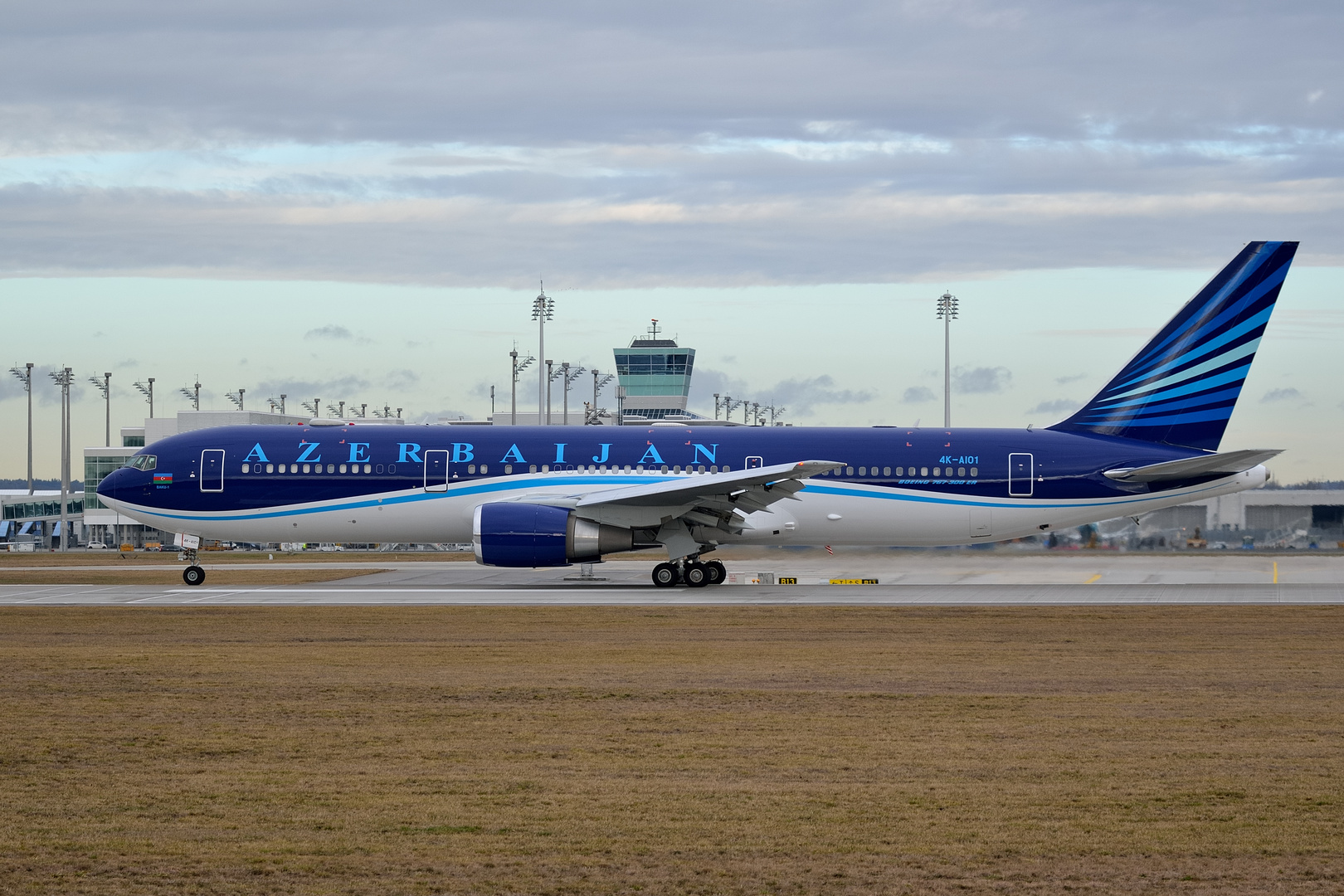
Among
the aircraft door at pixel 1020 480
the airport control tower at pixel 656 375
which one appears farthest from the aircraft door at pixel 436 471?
the airport control tower at pixel 656 375

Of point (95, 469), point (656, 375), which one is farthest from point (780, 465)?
point (95, 469)

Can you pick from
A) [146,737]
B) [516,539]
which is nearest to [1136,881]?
[146,737]

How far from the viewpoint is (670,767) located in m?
10.9

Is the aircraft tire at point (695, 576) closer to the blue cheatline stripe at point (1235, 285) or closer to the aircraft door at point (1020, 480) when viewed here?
the aircraft door at point (1020, 480)

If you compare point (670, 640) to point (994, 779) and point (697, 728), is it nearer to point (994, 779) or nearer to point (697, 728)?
point (697, 728)

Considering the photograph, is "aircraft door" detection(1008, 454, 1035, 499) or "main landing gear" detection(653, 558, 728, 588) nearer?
"main landing gear" detection(653, 558, 728, 588)

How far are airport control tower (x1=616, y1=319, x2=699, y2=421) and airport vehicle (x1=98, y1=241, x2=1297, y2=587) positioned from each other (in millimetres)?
55278

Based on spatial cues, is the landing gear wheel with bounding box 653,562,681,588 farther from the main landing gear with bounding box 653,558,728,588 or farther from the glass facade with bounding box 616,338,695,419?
the glass facade with bounding box 616,338,695,419

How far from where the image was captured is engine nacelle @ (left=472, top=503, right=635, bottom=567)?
30.3 m

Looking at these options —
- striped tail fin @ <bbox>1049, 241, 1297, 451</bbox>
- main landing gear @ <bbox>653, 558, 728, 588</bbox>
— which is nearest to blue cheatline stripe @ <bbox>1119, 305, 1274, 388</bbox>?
striped tail fin @ <bbox>1049, 241, 1297, 451</bbox>

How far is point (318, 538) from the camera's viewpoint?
33531 millimetres

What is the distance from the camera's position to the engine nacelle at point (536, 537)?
30.3m

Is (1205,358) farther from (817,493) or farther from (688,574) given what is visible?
(688,574)

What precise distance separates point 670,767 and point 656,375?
79.1 meters
